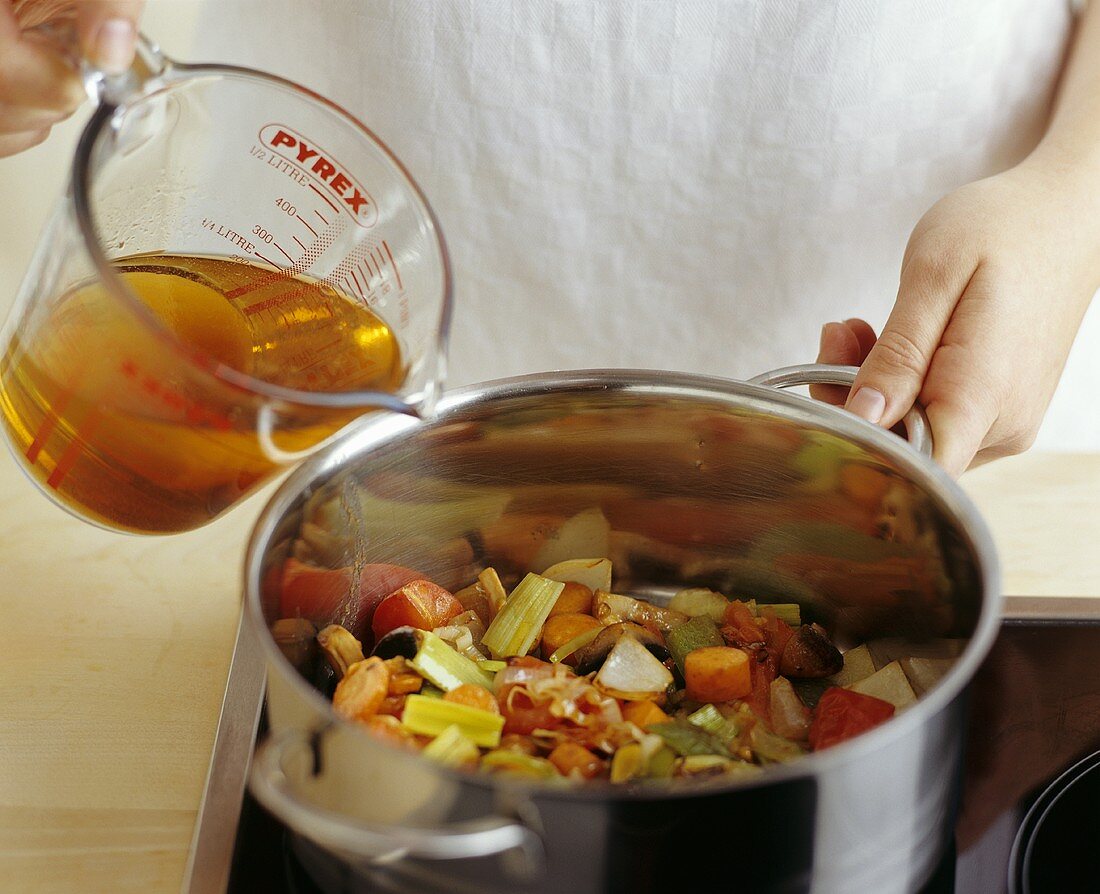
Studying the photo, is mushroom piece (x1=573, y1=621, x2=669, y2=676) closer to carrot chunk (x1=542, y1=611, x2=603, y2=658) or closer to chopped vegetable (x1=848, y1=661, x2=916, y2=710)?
carrot chunk (x1=542, y1=611, x2=603, y2=658)

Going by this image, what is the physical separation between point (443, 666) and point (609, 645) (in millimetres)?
104

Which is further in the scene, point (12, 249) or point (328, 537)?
point (12, 249)

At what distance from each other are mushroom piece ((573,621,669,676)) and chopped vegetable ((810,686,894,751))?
4.5 inches

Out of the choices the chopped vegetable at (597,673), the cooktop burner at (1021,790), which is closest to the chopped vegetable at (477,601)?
Answer: the chopped vegetable at (597,673)

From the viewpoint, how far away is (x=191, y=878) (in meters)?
0.57

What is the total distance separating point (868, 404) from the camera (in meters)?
0.73

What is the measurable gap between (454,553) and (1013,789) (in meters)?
0.37

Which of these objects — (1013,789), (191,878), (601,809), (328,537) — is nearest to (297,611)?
(328,537)

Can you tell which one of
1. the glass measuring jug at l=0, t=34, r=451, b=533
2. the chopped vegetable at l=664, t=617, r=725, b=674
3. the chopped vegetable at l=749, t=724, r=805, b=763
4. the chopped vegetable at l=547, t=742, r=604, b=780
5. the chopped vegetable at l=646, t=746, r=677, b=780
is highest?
the glass measuring jug at l=0, t=34, r=451, b=533

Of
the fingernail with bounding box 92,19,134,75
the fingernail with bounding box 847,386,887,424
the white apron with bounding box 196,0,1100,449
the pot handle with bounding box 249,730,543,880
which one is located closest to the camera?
the pot handle with bounding box 249,730,543,880

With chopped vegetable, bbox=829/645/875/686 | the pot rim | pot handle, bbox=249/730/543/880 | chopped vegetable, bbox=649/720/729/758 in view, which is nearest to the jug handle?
the pot rim

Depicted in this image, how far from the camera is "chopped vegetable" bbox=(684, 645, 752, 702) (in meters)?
0.69

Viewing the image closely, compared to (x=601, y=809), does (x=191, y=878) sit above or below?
below

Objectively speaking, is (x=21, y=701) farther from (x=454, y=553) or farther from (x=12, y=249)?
(x=12, y=249)
